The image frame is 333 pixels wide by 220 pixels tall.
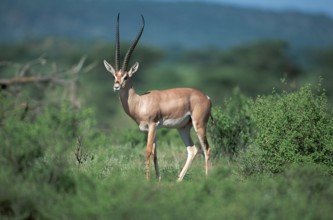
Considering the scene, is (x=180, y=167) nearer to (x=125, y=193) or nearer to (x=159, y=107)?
(x=159, y=107)

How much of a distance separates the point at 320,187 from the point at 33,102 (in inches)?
524

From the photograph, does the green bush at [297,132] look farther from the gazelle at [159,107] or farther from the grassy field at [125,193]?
the grassy field at [125,193]

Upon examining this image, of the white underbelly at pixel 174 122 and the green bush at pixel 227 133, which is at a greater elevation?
the white underbelly at pixel 174 122

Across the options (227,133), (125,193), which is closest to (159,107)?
(227,133)

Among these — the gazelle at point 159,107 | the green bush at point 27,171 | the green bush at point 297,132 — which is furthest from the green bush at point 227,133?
the green bush at point 27,171

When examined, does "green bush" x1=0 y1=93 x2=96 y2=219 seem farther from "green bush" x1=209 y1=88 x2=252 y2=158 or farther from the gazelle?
"green bush" x1=209 y1=88 x2=252 y2=158

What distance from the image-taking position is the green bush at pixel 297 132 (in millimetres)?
11016

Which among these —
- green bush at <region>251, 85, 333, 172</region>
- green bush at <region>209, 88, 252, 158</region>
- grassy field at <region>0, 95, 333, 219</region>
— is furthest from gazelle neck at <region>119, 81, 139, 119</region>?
green bush at <region>209, 88, 252, 158</region>

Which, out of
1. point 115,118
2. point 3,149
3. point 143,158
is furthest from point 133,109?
point 115,118

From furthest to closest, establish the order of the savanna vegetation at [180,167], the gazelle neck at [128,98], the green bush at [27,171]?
the gazelle neck at [128,98] → the green bush at [27,171] → the savanna vegetation at [180,167]

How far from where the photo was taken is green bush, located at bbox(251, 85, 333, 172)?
11016 millimetres

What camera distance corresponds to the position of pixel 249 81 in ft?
210

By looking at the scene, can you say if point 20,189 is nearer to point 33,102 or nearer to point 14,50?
point 33,102

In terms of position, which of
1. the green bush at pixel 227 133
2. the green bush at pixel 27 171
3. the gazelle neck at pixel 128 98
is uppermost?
the gazelle neck at pixel 128 98
